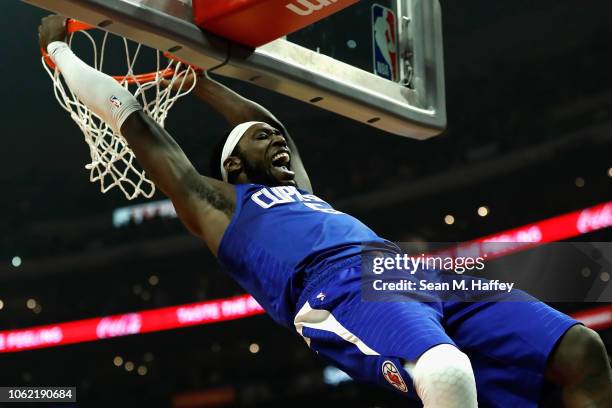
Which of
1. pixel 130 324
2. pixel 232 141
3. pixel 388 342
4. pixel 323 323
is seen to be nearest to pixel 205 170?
pixel 130 324

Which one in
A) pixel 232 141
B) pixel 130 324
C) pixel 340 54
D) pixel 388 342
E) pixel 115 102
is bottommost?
pixel 130 324

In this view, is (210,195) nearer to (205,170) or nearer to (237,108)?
(237,108)

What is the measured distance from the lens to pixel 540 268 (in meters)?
3.24

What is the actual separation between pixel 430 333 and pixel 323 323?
39 cm

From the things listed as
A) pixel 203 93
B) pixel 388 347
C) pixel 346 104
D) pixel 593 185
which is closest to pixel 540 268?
pixel 388 347

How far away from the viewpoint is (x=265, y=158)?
3605 millimetres

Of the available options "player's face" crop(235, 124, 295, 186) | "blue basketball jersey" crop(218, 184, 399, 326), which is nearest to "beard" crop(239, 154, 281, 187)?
"player's face" crop(235, 124, 295, 186)

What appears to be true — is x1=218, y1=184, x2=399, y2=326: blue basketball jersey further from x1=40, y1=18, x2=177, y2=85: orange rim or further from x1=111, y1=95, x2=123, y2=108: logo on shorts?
x1=40, y1=18, x2=177, y2=85: orange rim

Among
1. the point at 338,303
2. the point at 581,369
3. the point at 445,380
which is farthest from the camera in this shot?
the point at 338,303

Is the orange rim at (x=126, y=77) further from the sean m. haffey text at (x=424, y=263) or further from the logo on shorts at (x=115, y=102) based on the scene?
the sean m. haffey text at (x=424, y=263)

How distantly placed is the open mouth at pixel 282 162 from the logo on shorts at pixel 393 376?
3.47ft

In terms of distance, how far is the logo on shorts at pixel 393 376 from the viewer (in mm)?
2703

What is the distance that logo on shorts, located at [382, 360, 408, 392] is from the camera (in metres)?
2.70

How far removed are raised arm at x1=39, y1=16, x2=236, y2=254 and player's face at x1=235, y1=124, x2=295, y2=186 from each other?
24cm
